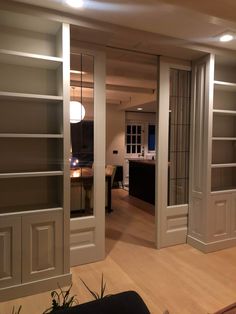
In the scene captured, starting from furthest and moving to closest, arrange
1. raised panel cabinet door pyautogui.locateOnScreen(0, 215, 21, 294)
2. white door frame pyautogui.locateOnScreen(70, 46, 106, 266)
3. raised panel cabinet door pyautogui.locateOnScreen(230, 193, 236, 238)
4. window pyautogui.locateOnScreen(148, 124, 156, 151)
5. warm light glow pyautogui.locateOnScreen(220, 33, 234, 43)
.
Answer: window pyautogui.locateOnScreen(148, 124, 156, 151) → raised panel cabinet door pyautogui.locateOnScreen(230, 193, 236, 238) → white door frame pyautogui.locateOnScreen(70, 46, 106, 266) → warm light glow pyautogui.locateOnScreen(220, 33, 234, 43) → raised panel cabinet door pyautogui.locateOnScreen(0, 215, 21, 294)

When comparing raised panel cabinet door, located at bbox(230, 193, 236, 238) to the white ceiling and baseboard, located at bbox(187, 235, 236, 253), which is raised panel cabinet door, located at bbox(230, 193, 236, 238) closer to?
baseboard, located at bbox(187, 235, 236, 253)

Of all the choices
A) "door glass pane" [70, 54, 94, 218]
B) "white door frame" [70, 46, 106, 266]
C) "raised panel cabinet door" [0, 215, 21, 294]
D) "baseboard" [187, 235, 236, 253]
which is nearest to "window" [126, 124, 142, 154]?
"baseboard" [187, 235, 236, 253]

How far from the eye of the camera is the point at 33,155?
8.37 feet

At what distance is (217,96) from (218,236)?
6.27 feet

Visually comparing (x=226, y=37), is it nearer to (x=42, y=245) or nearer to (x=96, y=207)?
(x=96, y=207)

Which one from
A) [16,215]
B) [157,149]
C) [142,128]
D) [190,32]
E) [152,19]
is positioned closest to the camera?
[16,215]

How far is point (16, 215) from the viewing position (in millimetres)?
2281

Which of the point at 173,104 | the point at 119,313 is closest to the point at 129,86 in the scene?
the point at 173,104

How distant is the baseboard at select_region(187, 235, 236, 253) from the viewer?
3314mm

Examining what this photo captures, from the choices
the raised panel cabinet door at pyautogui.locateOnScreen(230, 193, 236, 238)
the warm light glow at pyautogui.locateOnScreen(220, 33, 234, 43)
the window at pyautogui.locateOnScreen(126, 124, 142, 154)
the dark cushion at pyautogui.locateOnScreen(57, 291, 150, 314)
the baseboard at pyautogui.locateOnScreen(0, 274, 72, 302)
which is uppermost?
the warm light glow at pyautogui.locateOnScreen(220, 33, 234, 43)

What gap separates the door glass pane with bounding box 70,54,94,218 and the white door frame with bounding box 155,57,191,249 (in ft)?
2.98

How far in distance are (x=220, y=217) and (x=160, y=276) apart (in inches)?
48.2

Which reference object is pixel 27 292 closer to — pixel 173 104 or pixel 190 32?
pixel 173 104

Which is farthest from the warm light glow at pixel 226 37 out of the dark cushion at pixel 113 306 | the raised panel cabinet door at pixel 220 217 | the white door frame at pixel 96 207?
the dark cushion at pixel 113 306
